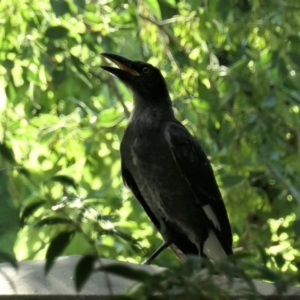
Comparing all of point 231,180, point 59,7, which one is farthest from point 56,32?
point 231,180

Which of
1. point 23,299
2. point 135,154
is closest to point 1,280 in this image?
point 23,299

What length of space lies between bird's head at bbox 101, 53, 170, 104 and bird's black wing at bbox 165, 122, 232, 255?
0.23 m

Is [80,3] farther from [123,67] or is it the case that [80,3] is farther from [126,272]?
[126,272]

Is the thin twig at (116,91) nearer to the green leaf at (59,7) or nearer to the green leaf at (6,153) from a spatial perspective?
the green leaf at (59,7)

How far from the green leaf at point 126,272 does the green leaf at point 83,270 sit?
0.02 meters

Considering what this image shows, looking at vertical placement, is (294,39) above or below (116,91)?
above

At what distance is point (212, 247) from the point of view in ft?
10.0

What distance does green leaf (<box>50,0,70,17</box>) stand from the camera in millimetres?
3012

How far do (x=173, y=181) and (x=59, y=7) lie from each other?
77 cm

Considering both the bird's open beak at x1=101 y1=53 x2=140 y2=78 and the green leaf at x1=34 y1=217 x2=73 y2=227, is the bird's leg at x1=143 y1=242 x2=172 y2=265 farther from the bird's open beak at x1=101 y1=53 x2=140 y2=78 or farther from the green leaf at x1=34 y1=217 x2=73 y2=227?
the green leaf at x1=34 y1=217 x2=73 y2=227

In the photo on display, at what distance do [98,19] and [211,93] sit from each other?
58cm

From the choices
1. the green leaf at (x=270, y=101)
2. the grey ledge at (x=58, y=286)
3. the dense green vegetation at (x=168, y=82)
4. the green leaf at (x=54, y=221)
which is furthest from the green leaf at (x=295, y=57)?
the green leaf at (x=54, y=221)

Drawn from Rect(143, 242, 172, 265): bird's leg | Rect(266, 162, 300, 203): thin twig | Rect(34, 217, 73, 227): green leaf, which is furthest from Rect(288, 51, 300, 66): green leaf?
Result: Rect(34, 217, 73, 227): green leaf

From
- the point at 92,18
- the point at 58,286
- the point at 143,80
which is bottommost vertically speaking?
the point at 143,80
